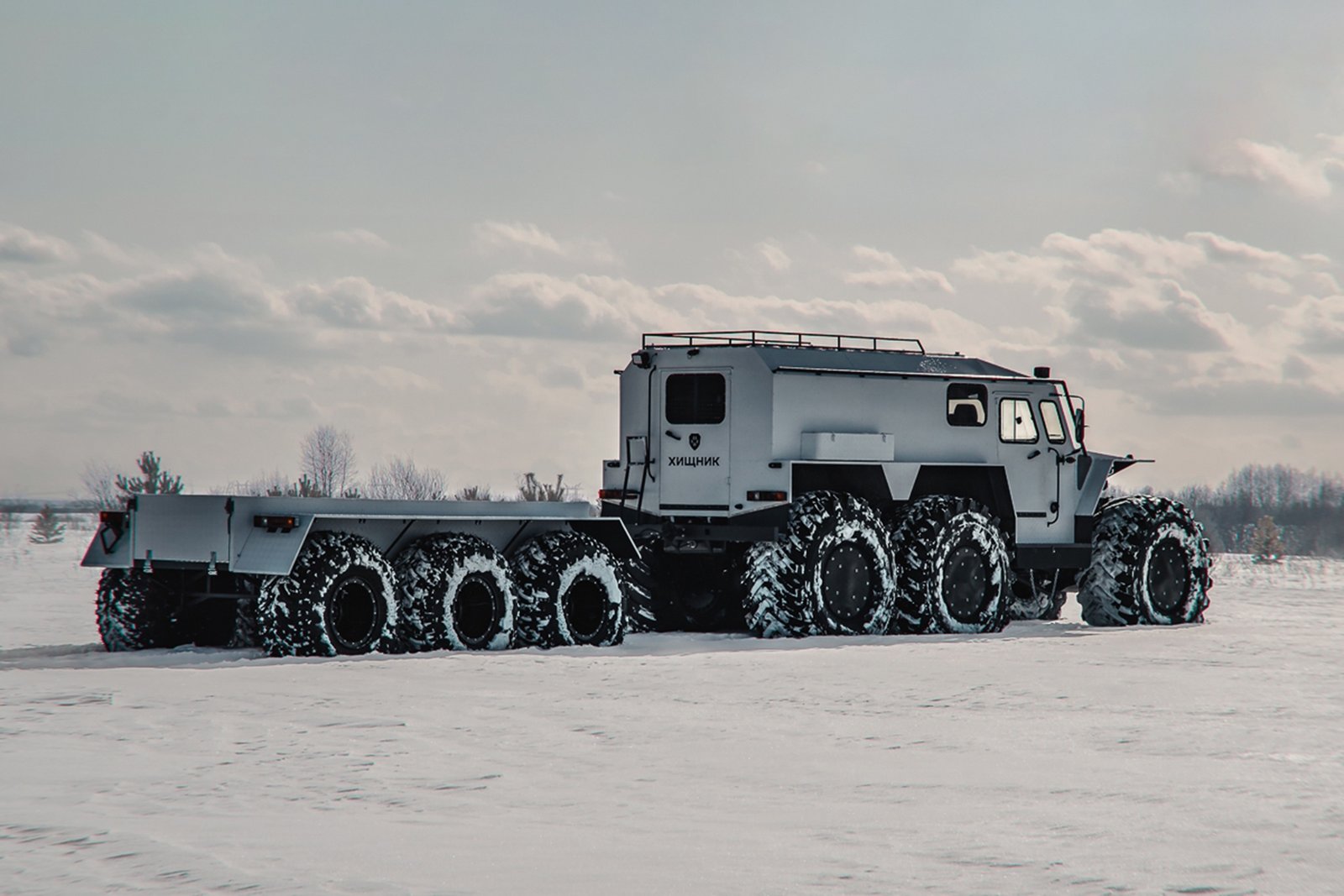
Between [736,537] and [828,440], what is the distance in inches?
57.8

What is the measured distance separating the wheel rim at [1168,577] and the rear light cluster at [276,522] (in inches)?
443

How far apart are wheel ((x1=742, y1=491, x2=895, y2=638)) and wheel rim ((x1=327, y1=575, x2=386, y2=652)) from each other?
4.49 meters

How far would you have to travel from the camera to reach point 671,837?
7.14 metres

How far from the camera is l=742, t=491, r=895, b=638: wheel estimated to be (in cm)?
1728

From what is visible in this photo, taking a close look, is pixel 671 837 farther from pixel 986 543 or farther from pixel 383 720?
pixel 986 543

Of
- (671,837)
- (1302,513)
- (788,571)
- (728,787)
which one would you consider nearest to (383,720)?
(728,787)

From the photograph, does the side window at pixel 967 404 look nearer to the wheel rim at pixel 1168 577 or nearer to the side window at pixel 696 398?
the side window at pixel 696 398

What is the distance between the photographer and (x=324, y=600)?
14102 mm

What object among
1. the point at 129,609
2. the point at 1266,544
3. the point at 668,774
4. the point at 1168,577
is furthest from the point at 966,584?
the point at 1266,544

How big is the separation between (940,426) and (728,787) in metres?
11.0

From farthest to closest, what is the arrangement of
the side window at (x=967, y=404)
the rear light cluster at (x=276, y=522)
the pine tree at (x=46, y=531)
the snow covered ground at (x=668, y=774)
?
the pine tree at (x=46, y=531) → the side window at (x=967, y=404) → the rear light cluster at (x=276, y=522) → the snow covered ground at (x=668, y=774)

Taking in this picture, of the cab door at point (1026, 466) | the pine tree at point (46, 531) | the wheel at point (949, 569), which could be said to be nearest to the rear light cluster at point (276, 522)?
the wheel at point (949, 569)

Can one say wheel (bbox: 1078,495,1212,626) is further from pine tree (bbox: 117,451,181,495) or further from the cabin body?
pine tree (bbox: 117,451,181,495)

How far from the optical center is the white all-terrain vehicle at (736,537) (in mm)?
14320
